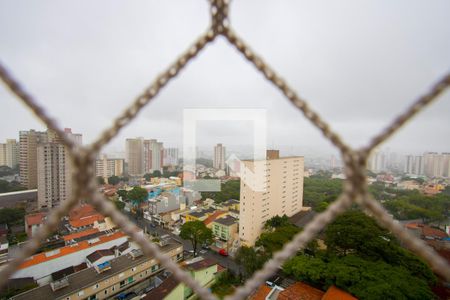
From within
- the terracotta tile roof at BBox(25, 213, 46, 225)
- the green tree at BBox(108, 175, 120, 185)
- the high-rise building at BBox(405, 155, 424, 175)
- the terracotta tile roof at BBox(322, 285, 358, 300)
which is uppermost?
the high-rise building at BBox(405, 155, 424, 175)

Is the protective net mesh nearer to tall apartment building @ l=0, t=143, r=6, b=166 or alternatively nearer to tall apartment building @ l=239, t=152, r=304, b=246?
tall apartment building @ l=239, t=152, r=304, b=246

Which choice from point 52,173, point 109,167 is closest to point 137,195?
point 52,173

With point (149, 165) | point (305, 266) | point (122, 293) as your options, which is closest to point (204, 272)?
point (122, 293)

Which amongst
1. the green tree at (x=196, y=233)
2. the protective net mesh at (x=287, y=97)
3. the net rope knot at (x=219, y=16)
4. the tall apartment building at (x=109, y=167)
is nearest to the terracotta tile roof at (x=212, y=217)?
the green tree at (x=196, y=233)

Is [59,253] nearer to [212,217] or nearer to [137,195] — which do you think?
[212,217]

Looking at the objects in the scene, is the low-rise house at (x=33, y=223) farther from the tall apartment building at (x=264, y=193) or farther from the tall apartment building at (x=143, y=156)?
the tall apartment building at (x=143, y=156)

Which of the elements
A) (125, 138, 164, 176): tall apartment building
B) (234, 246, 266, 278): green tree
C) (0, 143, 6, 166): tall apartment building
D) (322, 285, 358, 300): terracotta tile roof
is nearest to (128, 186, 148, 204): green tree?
(234, 246, 266, 278): green tree

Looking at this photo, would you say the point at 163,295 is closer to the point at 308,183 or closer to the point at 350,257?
the point at 350,257
